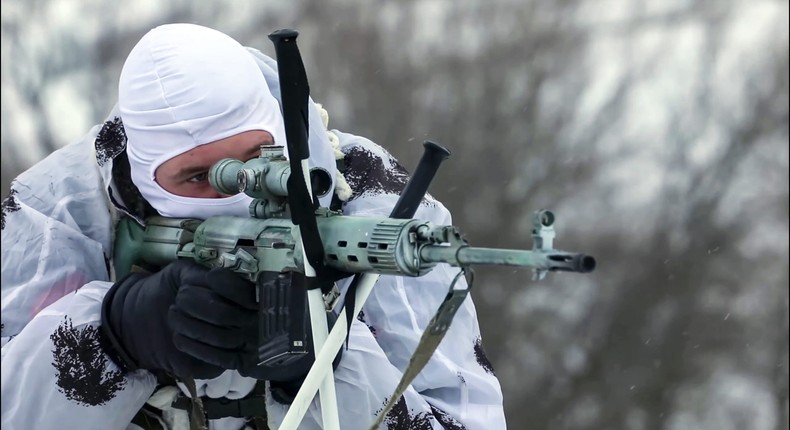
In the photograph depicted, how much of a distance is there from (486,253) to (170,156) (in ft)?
1.94

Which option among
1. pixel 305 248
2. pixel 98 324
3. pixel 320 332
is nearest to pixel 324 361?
pixel 320 332

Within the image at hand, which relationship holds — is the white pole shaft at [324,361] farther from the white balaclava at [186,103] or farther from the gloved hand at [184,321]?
the white balaclava at [186,103]

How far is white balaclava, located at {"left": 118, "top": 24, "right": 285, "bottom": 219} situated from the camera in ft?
5.83

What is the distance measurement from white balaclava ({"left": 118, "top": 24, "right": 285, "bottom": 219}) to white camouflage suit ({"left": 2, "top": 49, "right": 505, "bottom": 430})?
0.26 ft

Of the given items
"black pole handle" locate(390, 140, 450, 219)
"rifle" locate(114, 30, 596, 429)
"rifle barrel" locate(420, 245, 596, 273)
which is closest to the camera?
"rifle barrel" locate(420, 245, 596, 273)

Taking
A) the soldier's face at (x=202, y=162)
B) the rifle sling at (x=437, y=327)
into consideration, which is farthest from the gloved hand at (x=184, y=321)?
the rifle sling at (x=437, y=327)

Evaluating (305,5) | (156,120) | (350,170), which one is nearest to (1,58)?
(156,120)

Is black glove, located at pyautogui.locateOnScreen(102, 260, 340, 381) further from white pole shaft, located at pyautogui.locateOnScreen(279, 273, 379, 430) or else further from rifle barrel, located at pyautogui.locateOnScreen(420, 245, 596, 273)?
rifle barrel, located at pyautogui.locateOnScreen(420, 245, 596, 273)

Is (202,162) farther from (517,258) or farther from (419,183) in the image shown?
(517,258)

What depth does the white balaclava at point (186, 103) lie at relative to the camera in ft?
5.83

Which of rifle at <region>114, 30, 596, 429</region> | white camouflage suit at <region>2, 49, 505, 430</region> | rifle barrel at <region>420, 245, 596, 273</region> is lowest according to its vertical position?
white camouflage suit at <region>2, 49, 505, 430</region>

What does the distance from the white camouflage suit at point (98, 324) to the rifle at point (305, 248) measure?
162 millimetres

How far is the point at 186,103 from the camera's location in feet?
5.85

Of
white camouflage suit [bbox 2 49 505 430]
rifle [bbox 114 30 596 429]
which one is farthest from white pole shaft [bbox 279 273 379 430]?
white camouflage suit [bbox 2 49 505 430]
